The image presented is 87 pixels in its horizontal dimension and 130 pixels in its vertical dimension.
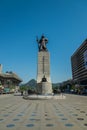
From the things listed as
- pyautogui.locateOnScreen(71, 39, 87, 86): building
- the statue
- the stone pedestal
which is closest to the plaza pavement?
the stone pedestal

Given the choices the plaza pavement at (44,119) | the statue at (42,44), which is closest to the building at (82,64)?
the statue at (42,44)

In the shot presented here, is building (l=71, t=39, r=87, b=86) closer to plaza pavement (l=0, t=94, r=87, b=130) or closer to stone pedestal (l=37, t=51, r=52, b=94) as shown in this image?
stone pedestal (l=37, t=51, r=52, b=94)

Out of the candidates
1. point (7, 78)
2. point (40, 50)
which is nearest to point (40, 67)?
point (40, 50)

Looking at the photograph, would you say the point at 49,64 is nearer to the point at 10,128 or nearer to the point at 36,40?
the point at 36,40

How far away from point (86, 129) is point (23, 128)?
2904 millimetres

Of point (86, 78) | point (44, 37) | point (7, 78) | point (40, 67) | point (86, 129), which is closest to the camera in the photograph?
point (86, 129)

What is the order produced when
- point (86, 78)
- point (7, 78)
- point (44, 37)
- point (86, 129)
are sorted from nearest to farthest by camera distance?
point (86, 129) → point (44, 37) → point (86, 78) → point (7, 78)

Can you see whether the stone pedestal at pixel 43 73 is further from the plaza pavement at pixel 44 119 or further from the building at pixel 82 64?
the building at pixel 82 64

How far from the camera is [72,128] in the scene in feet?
22.5

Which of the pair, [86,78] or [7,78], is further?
[7,78]

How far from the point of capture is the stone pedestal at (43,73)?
30.3m

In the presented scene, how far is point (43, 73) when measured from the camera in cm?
3284

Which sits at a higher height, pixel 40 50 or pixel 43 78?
pixel 40 50

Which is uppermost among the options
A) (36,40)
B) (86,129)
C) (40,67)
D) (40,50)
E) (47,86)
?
(36,40)
